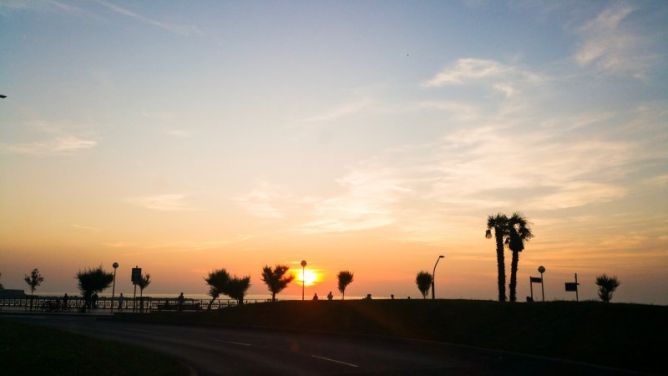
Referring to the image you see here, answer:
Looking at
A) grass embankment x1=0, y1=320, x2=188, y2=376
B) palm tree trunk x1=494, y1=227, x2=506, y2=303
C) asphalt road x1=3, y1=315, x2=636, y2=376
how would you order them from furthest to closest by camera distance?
palm tree trunk x1=494, y1=227, x2=506, y2=303 < asphalt road x1=3, y1=315, x2=636, y2=376 < grass embankment x1=0, y1=320, x2=188, y2=376

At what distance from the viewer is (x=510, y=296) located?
164 feet

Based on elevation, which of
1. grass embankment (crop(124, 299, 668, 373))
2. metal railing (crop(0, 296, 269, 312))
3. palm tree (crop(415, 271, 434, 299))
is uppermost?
palm tree (crop(415, 271, 434, 299))

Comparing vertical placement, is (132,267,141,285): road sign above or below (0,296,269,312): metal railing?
above

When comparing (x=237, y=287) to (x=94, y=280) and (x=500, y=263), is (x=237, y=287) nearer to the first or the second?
(x=94, y=280)

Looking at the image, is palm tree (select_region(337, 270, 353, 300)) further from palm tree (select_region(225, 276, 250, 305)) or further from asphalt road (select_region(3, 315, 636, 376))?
asphalt road (select_region(3, 315, 636, 376))

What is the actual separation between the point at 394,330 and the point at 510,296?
84.6ft

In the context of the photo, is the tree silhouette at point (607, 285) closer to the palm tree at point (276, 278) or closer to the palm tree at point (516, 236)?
the palm tree at point (516, 236)

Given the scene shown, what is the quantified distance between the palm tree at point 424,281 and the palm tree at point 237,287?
63.4 ft

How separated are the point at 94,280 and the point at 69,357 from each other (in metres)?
47.2

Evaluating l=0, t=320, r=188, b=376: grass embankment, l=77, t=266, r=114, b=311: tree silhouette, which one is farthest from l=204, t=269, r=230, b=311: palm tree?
l=0, t=320, r=188, b=376: grass embankment

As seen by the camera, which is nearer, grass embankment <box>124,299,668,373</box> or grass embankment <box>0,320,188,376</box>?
grass embankment <box>0,320,188,376</box>

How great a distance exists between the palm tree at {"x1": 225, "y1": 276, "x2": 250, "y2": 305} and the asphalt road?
102 feet

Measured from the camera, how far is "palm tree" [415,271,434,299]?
195 ft

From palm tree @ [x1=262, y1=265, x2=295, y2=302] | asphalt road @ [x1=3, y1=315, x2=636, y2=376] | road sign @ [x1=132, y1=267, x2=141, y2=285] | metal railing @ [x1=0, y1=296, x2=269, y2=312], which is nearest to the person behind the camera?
asphalt road @ [x1=3, y1=315, x2=636, y2=376]
